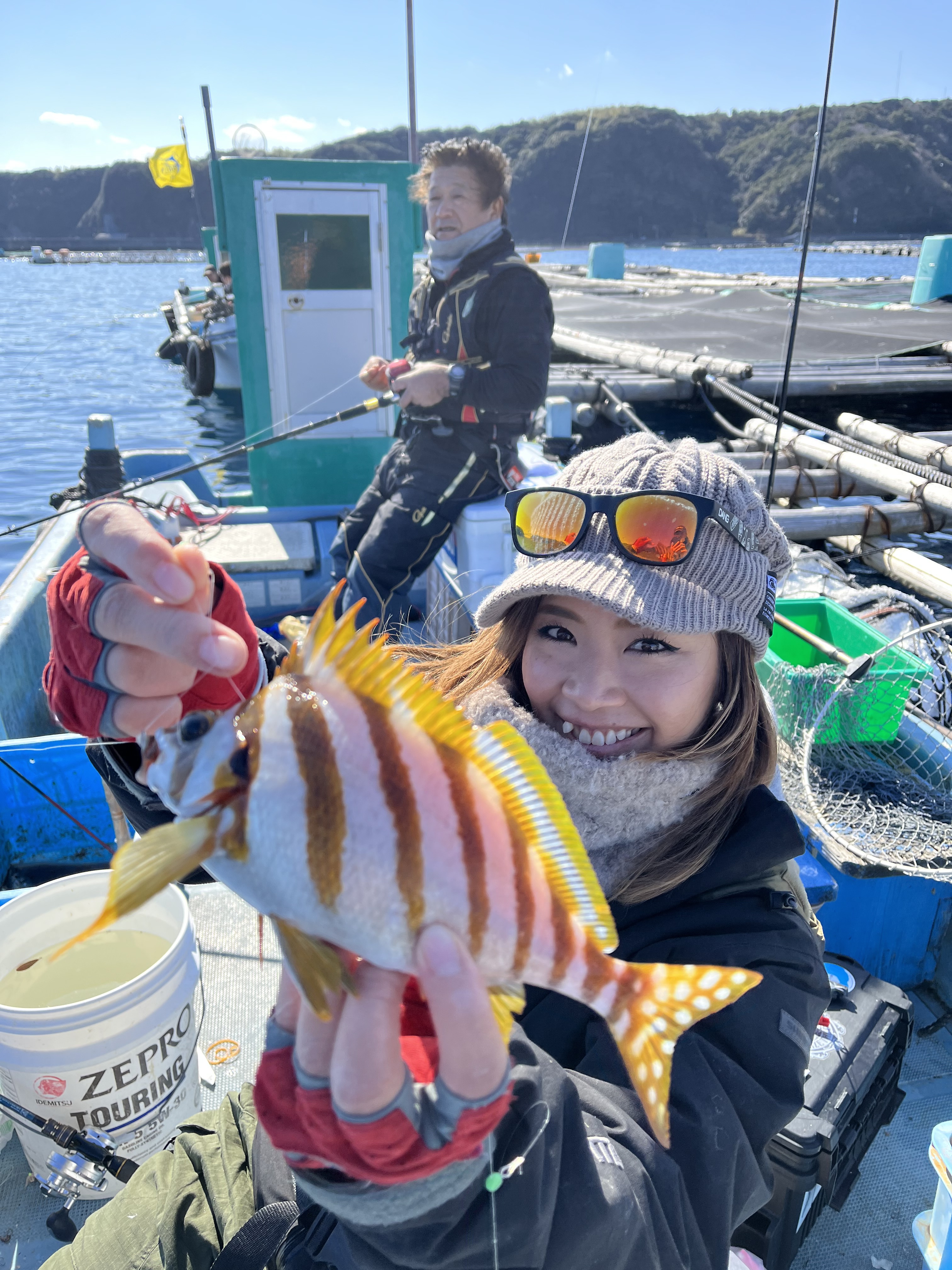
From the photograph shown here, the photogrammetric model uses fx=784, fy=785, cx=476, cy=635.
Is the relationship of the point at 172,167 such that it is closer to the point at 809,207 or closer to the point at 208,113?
the point at 208,113

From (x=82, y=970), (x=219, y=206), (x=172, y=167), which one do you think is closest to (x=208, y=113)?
(x=172, y=167)

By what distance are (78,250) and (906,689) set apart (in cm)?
12682

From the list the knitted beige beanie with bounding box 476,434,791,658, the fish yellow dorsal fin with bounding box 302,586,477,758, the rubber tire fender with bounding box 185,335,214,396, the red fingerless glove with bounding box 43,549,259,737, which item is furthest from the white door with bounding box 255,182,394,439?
the rubber tire fender with bounding box 185,335,214,396

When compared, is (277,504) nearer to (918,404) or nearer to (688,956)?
(688,956)

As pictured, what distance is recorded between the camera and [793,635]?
4.31 meters

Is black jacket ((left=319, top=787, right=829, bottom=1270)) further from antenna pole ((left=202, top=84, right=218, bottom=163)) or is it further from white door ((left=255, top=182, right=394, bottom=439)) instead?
antenna pole ((left=202, top=84, right=218, bottom=163))

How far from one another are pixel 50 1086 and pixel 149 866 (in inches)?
58.3

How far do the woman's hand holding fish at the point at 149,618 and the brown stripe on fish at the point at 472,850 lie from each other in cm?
31

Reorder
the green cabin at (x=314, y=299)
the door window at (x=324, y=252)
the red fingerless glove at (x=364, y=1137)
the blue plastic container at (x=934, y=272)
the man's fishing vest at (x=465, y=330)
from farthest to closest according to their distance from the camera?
the blue plastic container at (x=934, y=272) < the door window at (x=324, y=252) < the green cabin at (x=314, y=299) < the man's fishing vest at (x=465, y=330) < the red fingerless glove at (x=364, y=1137)

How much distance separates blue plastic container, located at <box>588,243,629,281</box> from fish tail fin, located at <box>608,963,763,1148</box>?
116ft

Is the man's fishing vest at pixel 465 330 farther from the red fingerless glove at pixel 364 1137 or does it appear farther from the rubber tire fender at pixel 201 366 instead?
the rubber tire fender at pixel 201 366

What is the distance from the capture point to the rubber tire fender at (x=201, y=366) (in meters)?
19.7

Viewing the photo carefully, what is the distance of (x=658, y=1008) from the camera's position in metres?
1.00

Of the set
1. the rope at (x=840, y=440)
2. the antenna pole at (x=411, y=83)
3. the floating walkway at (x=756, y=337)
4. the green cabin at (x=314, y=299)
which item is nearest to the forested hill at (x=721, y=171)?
the floating walkway at (x=756, y=337)
